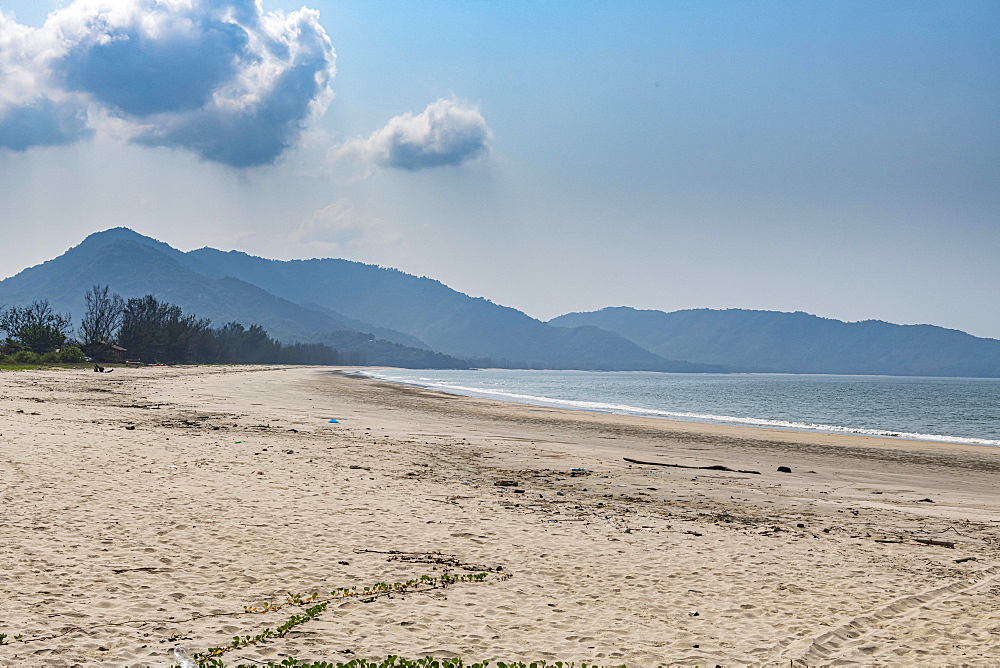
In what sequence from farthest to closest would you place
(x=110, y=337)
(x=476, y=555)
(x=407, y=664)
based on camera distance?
(x=110, y=337)
(x=476, y=555)
(x=407, y=664)

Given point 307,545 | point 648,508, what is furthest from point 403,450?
point 307,545

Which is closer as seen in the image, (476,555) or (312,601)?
(312,601)

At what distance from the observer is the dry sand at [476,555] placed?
6.36 m

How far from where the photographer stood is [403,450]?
1920 cm

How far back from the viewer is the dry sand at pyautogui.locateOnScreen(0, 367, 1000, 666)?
6.36 meters

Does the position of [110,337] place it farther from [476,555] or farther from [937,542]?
[937,542]

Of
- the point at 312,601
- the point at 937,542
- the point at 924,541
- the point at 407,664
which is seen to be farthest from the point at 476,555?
the point at 937,542

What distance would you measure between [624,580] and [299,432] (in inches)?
633

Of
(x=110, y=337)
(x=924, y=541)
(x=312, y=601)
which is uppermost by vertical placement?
(x=110, y=337)

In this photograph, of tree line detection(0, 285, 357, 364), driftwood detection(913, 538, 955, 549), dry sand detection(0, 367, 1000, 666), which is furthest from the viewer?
tree line detection(0, 285, 357, 364)

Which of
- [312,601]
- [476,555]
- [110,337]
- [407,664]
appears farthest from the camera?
[110,337]

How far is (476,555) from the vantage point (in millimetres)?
9195

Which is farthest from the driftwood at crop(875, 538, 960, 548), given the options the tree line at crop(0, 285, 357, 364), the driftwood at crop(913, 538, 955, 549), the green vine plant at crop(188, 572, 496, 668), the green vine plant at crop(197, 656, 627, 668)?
the tree line at crop(0, 285, 357, 364)

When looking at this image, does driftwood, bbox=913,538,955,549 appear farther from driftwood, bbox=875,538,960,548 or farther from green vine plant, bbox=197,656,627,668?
green vine plant, bbox=197,656,627,668
